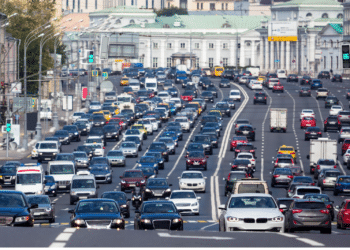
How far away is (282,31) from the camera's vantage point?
6147 inches

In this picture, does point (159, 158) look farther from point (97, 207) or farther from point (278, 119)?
point (97, 207)

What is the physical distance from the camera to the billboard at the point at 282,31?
154875mm

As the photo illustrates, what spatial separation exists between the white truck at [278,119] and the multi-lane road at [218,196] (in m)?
0.71

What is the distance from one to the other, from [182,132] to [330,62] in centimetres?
10028

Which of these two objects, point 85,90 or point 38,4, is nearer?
point 85,90

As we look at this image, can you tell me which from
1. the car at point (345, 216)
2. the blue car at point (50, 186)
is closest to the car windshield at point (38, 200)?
the car at point (345, 216)

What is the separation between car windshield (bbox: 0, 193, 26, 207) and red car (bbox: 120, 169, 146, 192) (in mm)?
22117

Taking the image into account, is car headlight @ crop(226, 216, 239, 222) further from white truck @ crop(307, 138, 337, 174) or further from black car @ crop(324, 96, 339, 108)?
black car @ crop(324, 96, 339, 108)

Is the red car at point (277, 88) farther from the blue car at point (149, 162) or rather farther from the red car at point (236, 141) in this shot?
the blue car at point (149, 162)

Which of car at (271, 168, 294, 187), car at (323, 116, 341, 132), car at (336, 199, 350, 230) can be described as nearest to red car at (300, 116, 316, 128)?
car at (323, 116, 341, 132)

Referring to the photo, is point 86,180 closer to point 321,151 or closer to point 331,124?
point 321,151

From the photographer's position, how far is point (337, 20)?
Answer: 645 feet

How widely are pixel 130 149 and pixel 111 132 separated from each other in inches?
418

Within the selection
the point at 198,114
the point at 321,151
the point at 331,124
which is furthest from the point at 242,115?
the point at 321,151
